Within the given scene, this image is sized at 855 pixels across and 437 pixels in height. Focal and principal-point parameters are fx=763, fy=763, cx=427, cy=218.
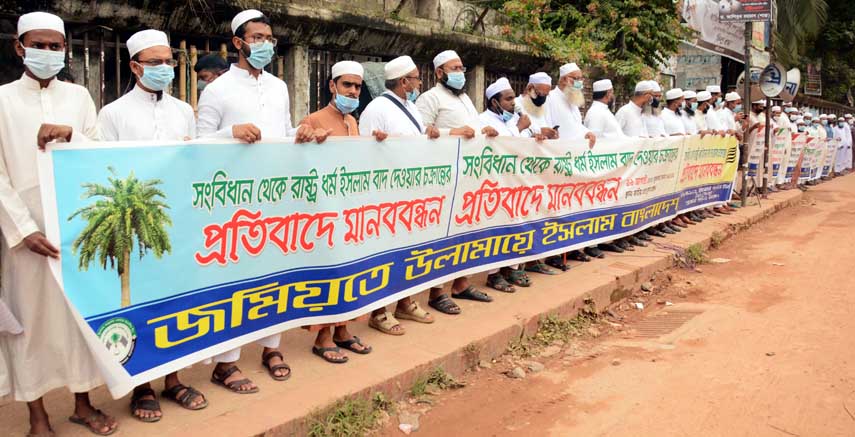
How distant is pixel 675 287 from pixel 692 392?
319 centimetres

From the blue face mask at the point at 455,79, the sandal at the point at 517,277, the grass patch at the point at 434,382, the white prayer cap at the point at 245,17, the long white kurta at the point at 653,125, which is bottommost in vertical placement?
the grass patch at the point at 434,382

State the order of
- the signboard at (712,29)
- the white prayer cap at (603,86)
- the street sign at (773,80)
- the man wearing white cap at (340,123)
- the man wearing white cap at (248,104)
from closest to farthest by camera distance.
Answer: the man wearing white cap at (248,104) < the man wearing white cap at (340,123) < the white prayer cap at (603,86) < the street sign at (773,80) < the signboard at (712,29)

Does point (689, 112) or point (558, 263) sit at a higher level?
Result: point (689, 112)

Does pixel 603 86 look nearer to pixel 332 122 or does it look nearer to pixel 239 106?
pixel 332 122

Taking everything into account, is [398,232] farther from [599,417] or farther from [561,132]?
[561,132]

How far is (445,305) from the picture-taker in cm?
546

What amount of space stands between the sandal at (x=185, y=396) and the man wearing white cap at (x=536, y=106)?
3996mm

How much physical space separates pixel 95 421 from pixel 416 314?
2.36 metres

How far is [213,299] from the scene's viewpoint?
3.65 m

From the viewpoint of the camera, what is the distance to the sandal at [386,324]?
193 inches

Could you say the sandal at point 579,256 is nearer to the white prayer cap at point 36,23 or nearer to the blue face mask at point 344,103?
the blue face mask at point 344,103

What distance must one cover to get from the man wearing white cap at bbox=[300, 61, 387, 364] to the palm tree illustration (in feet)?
4.10

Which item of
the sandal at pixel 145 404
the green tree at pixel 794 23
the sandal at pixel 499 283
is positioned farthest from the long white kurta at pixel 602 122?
the green tree at pixel 794 23

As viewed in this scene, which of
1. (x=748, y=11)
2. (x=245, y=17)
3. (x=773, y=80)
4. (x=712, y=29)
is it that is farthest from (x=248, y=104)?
(x=712, y=29)
